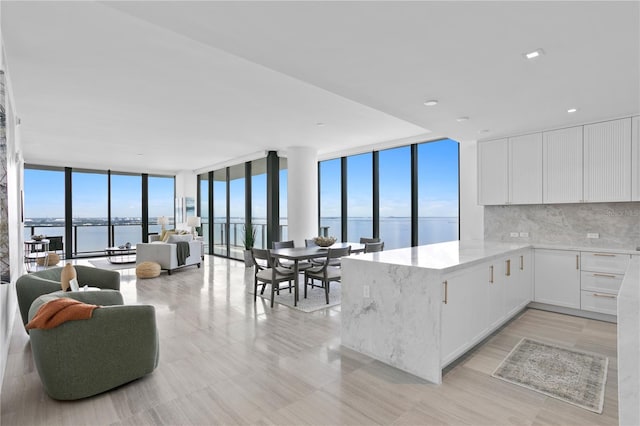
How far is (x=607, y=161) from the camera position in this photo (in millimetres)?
4184

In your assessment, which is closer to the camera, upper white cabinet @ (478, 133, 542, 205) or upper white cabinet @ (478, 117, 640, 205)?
upper white cabinet @ (478, 117, 640, 205)

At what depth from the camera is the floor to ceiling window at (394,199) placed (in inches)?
275

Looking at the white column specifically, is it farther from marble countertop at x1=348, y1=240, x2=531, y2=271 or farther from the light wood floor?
marble countertop at x1=348, y1=240, x2=531, y2=271

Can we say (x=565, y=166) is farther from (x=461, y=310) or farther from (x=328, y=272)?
(x=328, y=272)

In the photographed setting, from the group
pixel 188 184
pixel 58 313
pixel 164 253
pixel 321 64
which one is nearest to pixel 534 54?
pixel 321 64

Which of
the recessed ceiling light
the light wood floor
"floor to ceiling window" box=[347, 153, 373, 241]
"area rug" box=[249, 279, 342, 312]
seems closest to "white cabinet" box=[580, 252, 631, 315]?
the light wood floor

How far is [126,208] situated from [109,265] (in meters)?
2.93

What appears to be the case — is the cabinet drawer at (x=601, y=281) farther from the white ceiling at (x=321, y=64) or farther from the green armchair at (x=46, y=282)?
the green armchair at (x=46, y=282)

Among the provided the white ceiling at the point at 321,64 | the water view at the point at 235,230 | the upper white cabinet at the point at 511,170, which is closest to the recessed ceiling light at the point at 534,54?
the white ceiling at the point at 321,64

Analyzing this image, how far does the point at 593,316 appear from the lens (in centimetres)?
425

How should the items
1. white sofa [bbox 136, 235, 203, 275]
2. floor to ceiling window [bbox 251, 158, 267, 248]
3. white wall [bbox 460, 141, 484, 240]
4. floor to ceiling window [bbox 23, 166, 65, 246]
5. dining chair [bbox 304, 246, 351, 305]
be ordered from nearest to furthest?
dining chair [bbox 304, 246, 351, 305], white wall [bbox 460, 141, 484, 240], white sofa [bbox 136, 235, 203, 275], floor to ceiling window [bbox 251, 158, 267, 248], floor to ceiling window [bbox 23, 166, 65, 246]

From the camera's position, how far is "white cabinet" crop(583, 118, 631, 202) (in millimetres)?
4051

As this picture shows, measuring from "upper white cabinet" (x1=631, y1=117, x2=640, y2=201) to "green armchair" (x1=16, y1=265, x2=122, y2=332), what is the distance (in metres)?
6.45

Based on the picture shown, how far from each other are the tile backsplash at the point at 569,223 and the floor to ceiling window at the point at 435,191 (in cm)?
114
